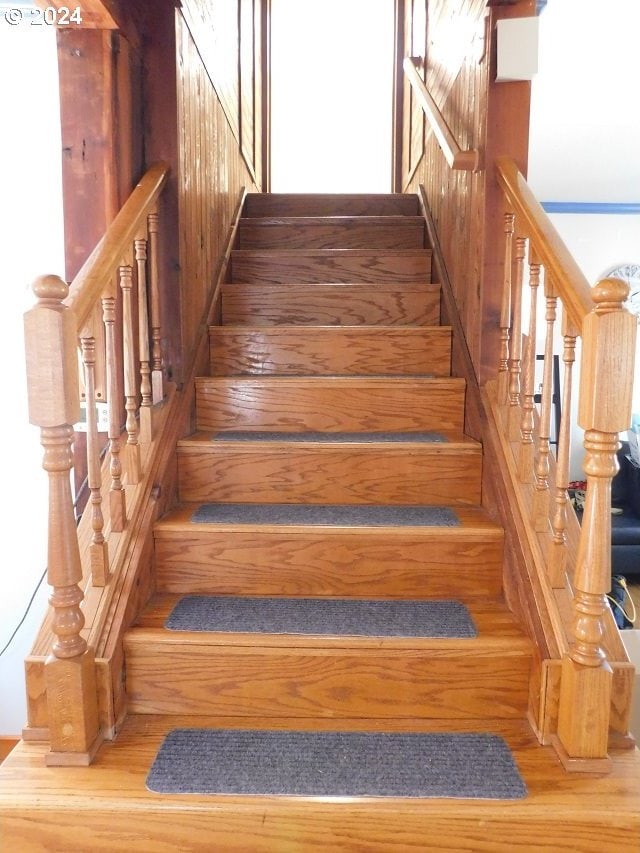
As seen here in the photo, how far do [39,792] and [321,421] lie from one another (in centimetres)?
135

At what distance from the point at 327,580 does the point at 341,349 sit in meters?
1.02

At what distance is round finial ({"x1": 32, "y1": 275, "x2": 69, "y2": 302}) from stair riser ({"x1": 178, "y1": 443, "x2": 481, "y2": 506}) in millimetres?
798

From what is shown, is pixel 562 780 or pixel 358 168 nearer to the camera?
pixel 562 780

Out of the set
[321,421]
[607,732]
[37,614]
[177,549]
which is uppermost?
[321,421]

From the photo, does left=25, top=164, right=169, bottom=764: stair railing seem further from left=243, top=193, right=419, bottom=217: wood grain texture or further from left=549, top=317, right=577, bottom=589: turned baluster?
left=243, top=193, right=419, bottom=217: wood grain texture

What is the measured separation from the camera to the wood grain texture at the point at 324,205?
11.2 feet

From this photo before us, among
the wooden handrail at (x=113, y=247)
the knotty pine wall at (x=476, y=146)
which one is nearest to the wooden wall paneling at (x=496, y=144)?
the knotty pine wall at (x=476, y=146)

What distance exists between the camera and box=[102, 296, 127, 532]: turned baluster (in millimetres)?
1490

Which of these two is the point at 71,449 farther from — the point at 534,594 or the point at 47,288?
the point at 534,594

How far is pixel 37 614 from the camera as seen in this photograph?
8.66 ft

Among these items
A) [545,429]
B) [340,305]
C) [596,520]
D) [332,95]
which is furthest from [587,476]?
[332,95]

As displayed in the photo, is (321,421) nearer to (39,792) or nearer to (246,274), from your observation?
(246,274)

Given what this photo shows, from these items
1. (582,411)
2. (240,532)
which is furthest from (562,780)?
(240,532)

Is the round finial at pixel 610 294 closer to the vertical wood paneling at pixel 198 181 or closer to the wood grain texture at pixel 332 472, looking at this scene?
the wood grain texture at pixel 332 472
